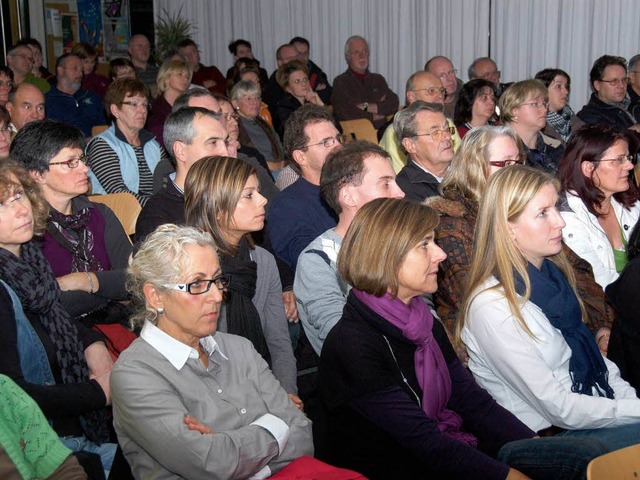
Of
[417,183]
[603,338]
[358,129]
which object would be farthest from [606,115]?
[603,338]

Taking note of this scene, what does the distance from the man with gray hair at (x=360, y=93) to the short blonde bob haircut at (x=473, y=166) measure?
4.77 m

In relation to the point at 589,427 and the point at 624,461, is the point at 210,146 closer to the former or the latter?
the point at 589,427

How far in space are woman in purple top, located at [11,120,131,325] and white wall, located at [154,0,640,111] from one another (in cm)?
671

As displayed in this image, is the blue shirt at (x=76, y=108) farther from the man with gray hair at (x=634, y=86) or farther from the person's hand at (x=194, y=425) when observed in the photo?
the person's hand at (x=194, y=425)

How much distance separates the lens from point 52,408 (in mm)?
2316

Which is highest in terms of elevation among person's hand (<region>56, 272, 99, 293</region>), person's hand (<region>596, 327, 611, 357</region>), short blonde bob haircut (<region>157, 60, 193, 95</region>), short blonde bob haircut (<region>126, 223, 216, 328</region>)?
short blonde bob haircut (<region>157, 60, 193, 95</region>)

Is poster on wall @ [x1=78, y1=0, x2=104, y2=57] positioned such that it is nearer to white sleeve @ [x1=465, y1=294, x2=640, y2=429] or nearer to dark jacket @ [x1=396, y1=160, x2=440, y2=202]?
dark jacket @ [x1=396, y1=160, x2=440, y2=202]

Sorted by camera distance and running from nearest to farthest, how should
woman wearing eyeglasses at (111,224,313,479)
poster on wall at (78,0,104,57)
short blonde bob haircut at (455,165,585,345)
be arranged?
woman wearing eyeglasses at (111,224,313,479)
short blonde bob haircut at (455,165,585,345)
poster on wall at (78,0,104,57)

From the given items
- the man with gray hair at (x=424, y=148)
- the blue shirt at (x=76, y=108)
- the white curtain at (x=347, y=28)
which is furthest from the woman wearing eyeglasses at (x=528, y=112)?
the white curtain at (x=347, y=28)

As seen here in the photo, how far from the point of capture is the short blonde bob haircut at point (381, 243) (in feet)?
7.61

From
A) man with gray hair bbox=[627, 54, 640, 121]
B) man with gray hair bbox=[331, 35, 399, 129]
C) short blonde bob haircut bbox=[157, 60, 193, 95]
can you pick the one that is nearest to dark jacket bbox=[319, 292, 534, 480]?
short blonde bob haircut bbox=[157, 60, 193, 95]

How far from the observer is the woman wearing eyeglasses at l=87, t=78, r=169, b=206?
184 inches

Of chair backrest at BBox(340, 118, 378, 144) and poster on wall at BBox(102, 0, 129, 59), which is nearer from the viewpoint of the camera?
chair backrest at BBox(340, 118, 378, 144)

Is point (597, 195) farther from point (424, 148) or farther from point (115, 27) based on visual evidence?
point (115, 27)
